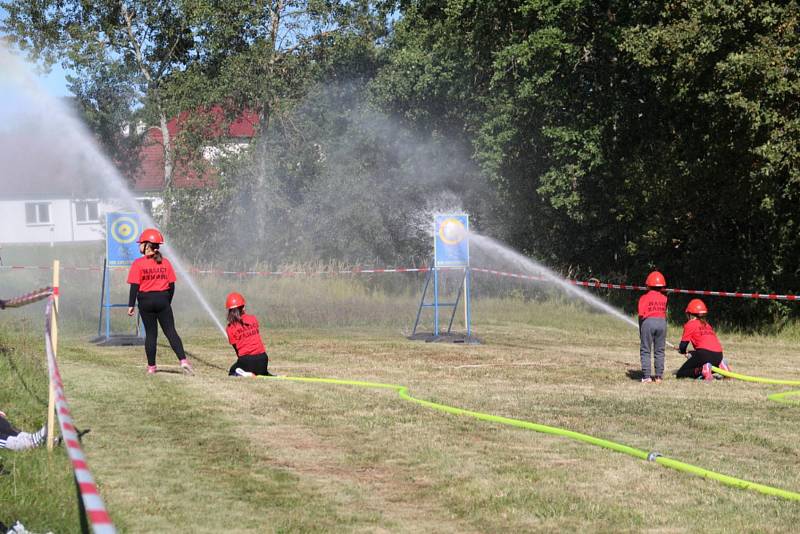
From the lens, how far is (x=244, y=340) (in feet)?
47.1

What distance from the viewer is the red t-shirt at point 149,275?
1431cm

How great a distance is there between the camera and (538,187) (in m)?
31.3

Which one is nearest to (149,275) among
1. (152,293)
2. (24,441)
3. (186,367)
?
(152,293)

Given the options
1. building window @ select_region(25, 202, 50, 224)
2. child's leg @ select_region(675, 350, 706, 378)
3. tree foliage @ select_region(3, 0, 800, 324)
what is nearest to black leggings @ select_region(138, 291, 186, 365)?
child's leg @ select_region(675, 350, 706, 378)

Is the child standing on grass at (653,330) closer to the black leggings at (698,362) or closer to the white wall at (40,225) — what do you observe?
the black leggings at (698,362)

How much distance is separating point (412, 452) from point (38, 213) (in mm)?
62864

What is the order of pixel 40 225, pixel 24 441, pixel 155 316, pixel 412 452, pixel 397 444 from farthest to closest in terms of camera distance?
pixel 40 225 → pixel 155 316 → pixel 397 444 → pixel 412 452 → pixel 24 441

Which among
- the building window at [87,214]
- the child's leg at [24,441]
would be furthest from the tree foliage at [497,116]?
the building window at [87,214]

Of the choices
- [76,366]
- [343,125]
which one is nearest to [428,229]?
[343,125]

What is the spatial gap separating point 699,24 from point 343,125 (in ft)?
61.8

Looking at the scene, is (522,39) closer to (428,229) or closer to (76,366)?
(428,229)

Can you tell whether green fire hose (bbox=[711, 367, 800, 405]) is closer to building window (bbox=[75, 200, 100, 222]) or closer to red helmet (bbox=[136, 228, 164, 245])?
red helmet (bbox=[136, 228, 164, 245])

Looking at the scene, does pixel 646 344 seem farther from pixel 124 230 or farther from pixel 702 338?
pixel 124 230

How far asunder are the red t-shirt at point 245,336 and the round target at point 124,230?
22.7 feet
